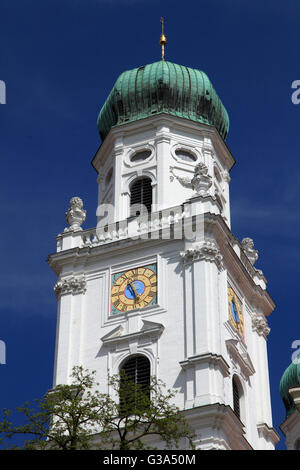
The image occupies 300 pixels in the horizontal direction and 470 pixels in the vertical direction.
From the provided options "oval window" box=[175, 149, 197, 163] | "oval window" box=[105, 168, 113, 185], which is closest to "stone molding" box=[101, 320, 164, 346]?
"oval window" box=[175, 149, 197, 163]

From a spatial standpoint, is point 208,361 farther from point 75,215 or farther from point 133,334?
point 75,215

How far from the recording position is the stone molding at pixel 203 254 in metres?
36.9

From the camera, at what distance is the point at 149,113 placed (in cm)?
4225

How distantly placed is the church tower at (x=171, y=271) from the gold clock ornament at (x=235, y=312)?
0.22ft

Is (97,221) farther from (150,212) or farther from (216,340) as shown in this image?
(216,340)

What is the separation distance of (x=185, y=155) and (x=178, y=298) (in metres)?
6.51

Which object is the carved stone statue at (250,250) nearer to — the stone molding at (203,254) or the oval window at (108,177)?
the stone molding at (203,254)

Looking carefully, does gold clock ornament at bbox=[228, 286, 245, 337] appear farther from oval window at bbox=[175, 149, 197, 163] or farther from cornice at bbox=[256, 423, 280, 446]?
oval window at bbox=[175, 149, 197, 163]

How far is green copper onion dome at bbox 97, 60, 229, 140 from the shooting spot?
139ft

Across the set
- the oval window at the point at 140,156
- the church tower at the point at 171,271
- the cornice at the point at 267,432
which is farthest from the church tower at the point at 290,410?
the oval window at the point at 140,156

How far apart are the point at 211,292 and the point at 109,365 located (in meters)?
3.39

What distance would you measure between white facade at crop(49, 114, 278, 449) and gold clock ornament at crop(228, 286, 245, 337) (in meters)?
0.11

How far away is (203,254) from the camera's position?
3688 cm
